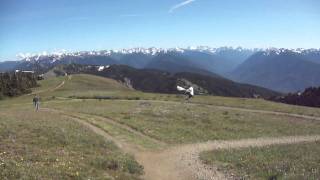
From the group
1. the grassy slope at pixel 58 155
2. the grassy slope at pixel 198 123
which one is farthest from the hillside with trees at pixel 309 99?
the grassy slope at pixel 58 155

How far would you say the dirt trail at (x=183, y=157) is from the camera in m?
29.0

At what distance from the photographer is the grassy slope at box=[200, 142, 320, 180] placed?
26.8 m

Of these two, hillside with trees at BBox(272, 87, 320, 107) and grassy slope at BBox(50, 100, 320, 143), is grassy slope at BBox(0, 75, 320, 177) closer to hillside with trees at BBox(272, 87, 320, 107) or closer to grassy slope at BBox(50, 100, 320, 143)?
grassy slope at BBox(50, 100, 320, 143)

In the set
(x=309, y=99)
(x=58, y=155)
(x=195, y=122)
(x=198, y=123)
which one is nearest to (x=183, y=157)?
(x=58, y=155)

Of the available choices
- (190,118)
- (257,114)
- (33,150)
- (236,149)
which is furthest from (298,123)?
(33,150)

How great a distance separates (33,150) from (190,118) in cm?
2878

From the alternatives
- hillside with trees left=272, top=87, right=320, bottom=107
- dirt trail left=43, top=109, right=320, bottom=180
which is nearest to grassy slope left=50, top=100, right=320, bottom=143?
dirt trail left=43, top=109, right=320, bottom=180

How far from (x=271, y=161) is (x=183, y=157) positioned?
261 inches

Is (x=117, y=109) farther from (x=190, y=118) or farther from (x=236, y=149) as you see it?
(x=236, y=149)

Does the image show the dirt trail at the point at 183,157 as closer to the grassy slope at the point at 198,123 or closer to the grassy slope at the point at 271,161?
the grassy slope at the point at 271,161

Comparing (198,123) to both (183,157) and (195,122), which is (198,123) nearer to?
(195,122)

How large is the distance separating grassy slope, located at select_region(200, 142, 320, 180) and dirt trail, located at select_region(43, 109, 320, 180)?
3.75ft

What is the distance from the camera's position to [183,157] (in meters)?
35.3

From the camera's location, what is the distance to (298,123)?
186ft
